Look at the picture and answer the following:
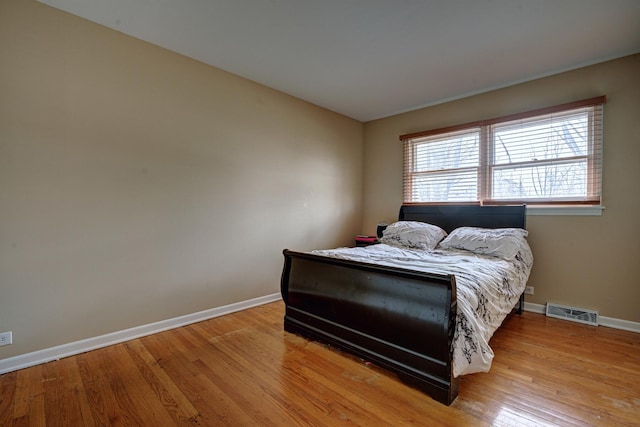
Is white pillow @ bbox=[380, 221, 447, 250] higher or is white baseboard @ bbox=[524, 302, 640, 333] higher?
white pillow @ bbox=[380, 221, 447, 250]

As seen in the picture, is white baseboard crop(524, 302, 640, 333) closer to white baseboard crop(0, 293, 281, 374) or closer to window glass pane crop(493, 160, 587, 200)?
window glass pane crop(493, 160, 587, 200)

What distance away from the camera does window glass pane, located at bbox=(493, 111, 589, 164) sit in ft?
10.1

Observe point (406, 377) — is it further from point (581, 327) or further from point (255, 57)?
point (255, 57)

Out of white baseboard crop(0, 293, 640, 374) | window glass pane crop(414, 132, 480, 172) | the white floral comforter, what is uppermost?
window glass pane crop(414, 132, 480, 172)

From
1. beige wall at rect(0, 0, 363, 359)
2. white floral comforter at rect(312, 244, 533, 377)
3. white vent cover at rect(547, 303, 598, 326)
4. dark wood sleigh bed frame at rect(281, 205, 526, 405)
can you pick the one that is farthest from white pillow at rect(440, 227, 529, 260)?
beige wall at rect(0, 0, 363, 359)

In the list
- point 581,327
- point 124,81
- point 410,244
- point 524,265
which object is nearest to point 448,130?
point 410,244

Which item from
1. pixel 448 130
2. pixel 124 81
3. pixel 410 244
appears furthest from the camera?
pixel 448 130

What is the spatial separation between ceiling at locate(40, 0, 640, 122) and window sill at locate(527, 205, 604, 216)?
4.75ft

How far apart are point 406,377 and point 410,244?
186 cm

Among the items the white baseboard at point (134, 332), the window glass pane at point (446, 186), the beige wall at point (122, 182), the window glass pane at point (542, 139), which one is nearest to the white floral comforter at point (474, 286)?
the white baseboard at point (134, 332)

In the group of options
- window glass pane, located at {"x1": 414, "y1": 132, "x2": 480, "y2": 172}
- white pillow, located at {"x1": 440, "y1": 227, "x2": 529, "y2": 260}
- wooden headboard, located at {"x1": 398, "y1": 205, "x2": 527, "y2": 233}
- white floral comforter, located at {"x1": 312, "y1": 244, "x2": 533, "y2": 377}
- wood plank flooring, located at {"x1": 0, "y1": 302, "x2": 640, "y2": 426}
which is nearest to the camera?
wood plank flooring, located at {"x1": 0, "y1": 302, "x2": 640, "y2": 426}

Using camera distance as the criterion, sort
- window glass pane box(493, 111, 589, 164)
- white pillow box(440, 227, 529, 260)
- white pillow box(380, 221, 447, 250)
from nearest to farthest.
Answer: white pillow box(440, 227, 529, 260) < window glass pane box(493, 111, 589, 164) < white pillow box(380, 221, 447, 250)

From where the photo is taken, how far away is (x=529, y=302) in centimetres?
336

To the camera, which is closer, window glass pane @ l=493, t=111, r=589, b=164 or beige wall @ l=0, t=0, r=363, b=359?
beige wall @ l=0, t=0, r=363, b=359
